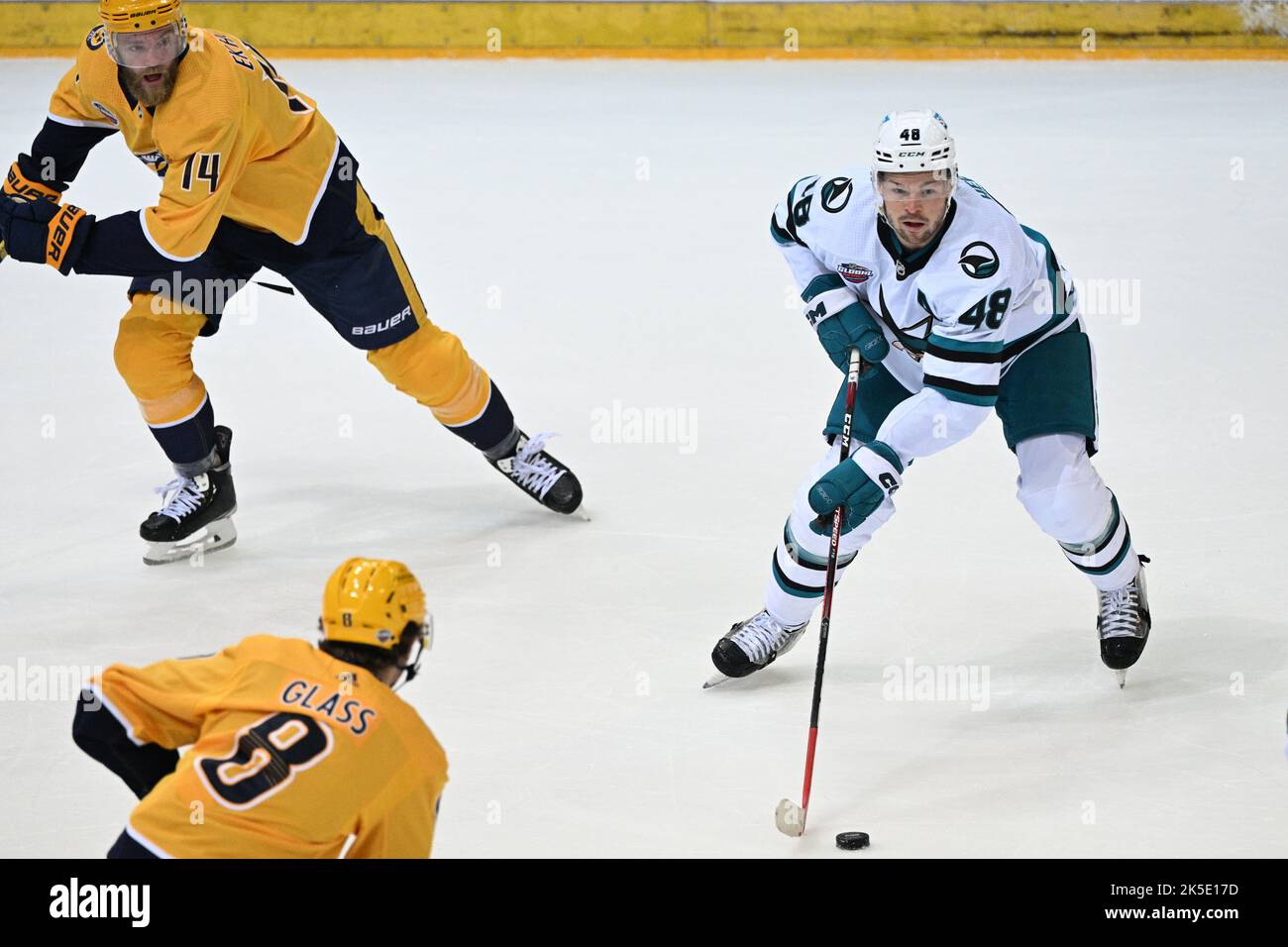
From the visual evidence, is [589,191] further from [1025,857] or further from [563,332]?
[1025,857]

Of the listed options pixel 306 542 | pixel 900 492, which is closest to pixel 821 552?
pixel 900 492

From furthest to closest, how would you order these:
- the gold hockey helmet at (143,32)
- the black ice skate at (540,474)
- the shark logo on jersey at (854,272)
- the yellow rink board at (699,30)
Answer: the yellow rink board at (699,30), the black ice skate at (540,474), the gold hockey helmet at (143,32), the shark logo on jersey at (854,272)

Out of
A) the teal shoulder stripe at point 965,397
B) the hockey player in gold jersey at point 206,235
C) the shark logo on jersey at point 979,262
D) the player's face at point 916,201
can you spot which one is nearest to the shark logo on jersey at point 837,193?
the player's face at point 916,201

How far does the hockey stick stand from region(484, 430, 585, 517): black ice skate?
39.1 inches

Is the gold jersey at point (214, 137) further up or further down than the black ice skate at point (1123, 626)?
further up

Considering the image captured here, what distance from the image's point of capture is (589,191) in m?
7.02

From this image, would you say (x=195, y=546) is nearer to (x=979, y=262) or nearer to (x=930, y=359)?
(x=930, y=359)

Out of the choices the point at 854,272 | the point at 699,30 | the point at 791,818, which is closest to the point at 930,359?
the point at 854,272

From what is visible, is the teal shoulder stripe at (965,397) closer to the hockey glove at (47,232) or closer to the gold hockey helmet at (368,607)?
the gold hockey helmet at (368,607)

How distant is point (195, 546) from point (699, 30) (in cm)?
628

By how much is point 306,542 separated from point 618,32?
609 centimetres

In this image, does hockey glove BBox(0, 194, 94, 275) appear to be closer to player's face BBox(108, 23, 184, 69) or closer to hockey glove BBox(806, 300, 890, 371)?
player's face BBox(108, 23, 184, 69)

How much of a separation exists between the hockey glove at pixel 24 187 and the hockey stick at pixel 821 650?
1792 millimetres

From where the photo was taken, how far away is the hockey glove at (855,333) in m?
3.18
